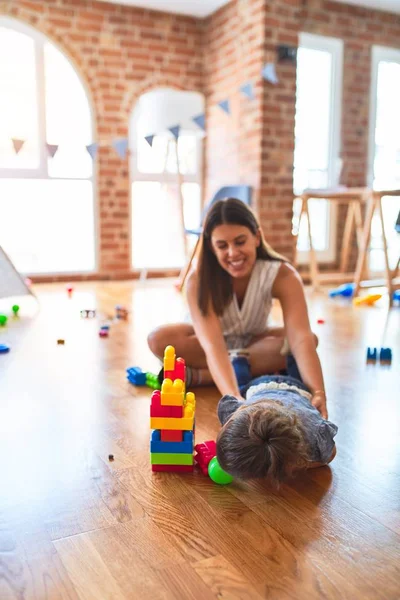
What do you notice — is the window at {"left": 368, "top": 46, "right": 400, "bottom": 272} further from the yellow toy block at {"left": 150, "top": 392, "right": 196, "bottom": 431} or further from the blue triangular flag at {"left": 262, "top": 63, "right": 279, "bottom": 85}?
the yellow toy block at {"left": 150, "top": 392, "right": 196, "bottom": 431}

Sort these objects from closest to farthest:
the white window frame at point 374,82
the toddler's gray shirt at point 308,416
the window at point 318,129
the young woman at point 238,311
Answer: the toddler's gray shirt at point 308,416 → the young woman at point 238,311 → the window at point 318,129 → the white window frame at point 374,82

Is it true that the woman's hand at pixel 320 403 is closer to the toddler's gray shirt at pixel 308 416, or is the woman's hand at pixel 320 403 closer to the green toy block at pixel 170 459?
the toddler's gray shirt at pixel 308 416

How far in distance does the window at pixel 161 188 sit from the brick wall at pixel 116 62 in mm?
101

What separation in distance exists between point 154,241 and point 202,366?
3.12 meters

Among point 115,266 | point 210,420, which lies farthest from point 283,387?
point 115,266

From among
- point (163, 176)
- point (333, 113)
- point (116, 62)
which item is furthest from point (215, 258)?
point (333, 113)

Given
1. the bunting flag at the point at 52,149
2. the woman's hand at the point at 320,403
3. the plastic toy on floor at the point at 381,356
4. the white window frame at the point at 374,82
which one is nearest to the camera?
the woman's hand at the point at 320,403

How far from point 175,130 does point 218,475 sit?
3264mm

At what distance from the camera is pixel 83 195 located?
15.1 feet

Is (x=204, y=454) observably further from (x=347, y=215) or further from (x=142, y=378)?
(x=347, y=215)

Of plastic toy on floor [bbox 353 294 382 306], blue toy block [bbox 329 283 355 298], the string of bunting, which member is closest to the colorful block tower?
plastic toy on floor [bbox 353 294 382 306]

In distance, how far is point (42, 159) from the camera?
4.41m

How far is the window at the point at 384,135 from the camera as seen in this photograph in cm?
502

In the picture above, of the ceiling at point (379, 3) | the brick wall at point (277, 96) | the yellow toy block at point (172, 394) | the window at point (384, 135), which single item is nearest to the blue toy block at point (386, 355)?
the yellow toy block at point (172, 394)
